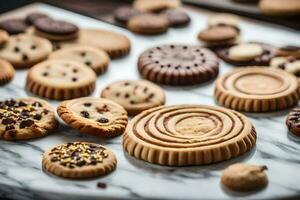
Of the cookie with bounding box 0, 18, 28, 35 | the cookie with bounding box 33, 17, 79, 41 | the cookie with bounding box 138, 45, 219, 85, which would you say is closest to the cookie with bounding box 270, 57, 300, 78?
the cookie with bounding box 138, 45, 219, 85

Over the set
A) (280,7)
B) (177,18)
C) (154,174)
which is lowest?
(154,174)

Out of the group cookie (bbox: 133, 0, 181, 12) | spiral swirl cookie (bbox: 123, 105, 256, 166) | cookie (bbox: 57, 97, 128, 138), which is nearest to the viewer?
spiral swirl cookie (bbox: 123, 105, 256, 166)

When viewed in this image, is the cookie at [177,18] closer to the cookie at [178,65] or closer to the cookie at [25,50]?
the cookie at [178,65]

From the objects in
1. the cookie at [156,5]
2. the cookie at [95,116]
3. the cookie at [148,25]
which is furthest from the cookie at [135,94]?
the cookie at [156,5]

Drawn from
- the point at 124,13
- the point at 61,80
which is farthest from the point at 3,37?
the point at 124,13

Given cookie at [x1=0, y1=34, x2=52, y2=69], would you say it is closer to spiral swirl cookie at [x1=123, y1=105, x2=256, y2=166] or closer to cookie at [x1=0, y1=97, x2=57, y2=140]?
cookie at [x1=0, y1=97, x2=57, y2=140]

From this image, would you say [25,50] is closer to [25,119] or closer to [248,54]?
[25,119]

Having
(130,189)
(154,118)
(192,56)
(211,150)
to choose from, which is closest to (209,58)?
(192,56)
